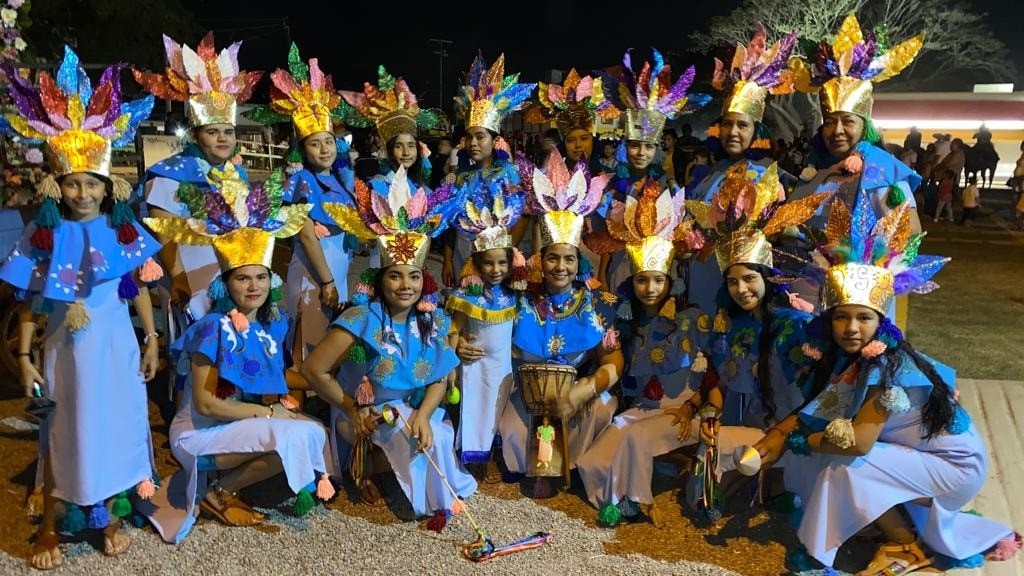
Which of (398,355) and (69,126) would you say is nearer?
(69,126)

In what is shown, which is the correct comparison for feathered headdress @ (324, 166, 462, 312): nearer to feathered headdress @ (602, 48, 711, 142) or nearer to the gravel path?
the gravel path

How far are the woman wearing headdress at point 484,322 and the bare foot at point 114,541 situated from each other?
5.33 feet

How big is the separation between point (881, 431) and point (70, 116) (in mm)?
3708

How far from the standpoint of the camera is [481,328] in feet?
13.7

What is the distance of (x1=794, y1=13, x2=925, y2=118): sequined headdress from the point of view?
4.33m

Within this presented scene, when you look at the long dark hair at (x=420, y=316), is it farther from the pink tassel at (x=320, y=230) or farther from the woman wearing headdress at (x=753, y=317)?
the woman wearing headdress at (x=753, y=317)

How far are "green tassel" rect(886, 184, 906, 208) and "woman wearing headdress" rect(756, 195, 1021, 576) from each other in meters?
0.79

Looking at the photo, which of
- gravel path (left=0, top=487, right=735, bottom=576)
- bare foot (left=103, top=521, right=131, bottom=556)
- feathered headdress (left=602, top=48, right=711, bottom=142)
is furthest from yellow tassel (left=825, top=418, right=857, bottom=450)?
bare foot (left=103, top=521, right=131, bottom=556)

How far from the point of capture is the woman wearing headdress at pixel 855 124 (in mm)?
4258

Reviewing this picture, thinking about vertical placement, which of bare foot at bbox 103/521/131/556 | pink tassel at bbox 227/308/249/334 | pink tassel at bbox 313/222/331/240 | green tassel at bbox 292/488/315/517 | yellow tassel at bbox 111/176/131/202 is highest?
yellow tassel at bbox 111/176/131/202

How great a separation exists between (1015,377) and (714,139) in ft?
9.78

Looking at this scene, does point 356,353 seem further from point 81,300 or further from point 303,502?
point 81,300

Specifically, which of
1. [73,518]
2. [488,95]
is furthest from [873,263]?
[73,518]

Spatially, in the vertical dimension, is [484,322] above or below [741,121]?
below
